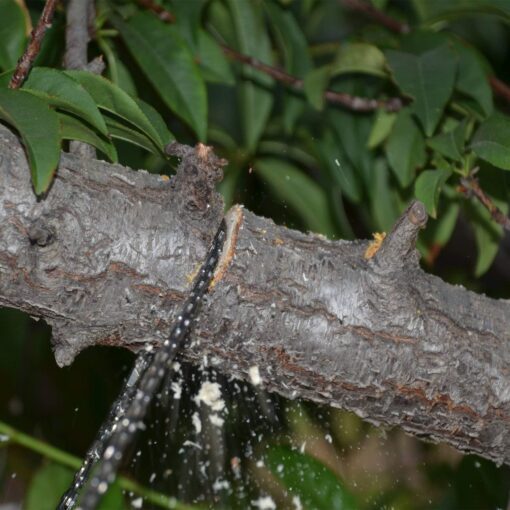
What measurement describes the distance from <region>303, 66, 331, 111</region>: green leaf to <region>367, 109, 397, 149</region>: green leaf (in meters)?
0.08

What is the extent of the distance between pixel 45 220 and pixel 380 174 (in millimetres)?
596

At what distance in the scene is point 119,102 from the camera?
0.71 metres

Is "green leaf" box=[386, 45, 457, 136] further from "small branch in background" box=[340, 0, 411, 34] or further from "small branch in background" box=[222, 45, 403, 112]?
"small branch in background" box=[340, 0, 411, 34]

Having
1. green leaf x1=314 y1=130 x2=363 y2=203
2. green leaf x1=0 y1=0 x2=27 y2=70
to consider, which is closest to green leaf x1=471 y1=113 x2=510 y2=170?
green leaf x1=314 y1=130 x2=363 y2=203

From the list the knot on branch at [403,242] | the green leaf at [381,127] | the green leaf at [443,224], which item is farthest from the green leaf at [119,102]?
the green leaf at [443,224]

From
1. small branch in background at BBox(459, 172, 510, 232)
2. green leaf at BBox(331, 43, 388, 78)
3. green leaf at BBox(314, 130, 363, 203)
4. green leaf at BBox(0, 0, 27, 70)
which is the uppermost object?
green leaf at BBox(331, 43, 388, 78)

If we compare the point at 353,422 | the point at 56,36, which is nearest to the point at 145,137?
the point at 56,36

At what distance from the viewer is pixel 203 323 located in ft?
2.37

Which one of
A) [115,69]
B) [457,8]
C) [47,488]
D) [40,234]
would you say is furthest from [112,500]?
[457,8]

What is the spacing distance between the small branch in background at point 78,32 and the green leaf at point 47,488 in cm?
51

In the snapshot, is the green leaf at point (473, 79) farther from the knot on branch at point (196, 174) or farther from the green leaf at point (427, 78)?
the knot on branch at point (196, 174)

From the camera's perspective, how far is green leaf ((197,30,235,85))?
3.44 feet

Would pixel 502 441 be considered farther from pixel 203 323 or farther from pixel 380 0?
pixel 380 0

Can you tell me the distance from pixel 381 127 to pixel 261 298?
1.37 ft
